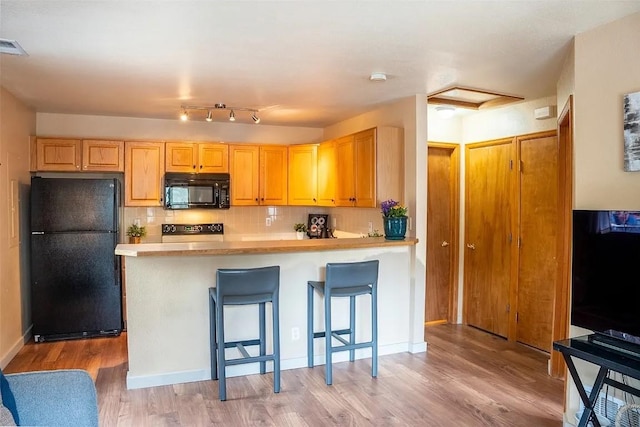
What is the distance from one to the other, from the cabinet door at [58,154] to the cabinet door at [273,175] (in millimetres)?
2101

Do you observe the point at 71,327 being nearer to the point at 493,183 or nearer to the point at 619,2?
the point at 493,183

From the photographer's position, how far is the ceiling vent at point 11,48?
2.77m

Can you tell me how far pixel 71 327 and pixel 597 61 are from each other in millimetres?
5044

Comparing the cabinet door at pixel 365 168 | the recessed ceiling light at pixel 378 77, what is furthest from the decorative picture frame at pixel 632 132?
the cabinet door at pixel 365 168

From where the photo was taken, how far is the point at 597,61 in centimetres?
260

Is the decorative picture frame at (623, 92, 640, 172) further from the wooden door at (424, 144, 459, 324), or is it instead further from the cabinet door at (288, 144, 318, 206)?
the cabinet door at (288, 144, 318, 206)

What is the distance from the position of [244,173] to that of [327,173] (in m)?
1.07

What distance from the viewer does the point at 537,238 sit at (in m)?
4.42

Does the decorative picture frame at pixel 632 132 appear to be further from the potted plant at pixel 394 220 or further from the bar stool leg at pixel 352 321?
the bar stool leg at pixel 352 321

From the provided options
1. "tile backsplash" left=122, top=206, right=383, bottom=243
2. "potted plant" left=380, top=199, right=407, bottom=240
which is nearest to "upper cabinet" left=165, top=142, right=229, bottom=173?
"tile backsplash" left=122, top=206, right=383, bottom=243

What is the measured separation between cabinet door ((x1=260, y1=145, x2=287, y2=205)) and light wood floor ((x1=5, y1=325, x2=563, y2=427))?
248 cm

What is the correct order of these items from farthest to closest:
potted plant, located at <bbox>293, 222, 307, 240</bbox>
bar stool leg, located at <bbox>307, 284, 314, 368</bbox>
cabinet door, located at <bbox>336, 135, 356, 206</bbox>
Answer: potted plant, located at <bbox>293, 222, 307, 240</bbox> < cabinet door, located at <bbox>336, 135, 356, 206</bbox> < bar stool leg, located at <bbox>307, 284, 314, 368</bbox>

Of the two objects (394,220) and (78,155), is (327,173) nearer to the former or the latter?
(394,220)

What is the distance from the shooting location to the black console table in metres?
2.06
